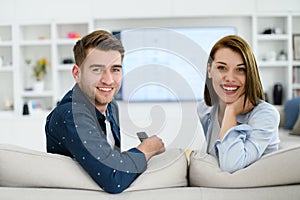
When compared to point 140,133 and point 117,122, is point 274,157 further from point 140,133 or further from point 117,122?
point 117,122

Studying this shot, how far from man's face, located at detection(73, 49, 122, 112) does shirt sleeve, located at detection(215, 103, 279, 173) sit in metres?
0.40

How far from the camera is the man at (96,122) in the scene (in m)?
1.28

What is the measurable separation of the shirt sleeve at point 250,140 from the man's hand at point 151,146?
0.20 m

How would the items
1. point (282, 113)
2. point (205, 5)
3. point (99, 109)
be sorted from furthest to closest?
point (205, 5) < point (282, 113) < point (99, 109)

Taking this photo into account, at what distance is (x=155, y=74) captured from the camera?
1315 millimetres

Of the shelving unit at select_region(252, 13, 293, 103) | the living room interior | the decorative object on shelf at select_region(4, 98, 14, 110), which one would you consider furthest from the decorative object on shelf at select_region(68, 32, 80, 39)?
the shelving unit at select_region(252, 13, 293, 103)

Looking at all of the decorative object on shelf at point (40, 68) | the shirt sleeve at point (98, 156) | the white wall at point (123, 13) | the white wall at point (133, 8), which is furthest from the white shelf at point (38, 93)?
the shirt sleeve at point (98, 156)

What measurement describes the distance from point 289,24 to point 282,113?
116 centimetres

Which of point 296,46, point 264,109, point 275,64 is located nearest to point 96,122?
point 264,109

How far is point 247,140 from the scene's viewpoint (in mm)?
1468

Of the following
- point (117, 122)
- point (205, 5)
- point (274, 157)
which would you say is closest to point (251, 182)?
point (274, 157)

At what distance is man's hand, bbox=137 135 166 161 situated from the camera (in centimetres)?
138

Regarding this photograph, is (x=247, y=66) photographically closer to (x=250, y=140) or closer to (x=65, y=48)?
(x=250, y=140)

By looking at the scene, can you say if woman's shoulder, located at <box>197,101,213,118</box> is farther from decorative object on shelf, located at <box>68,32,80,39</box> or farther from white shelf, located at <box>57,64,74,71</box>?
decorative object on shelf, located at <box>68,32,80,39</box>
